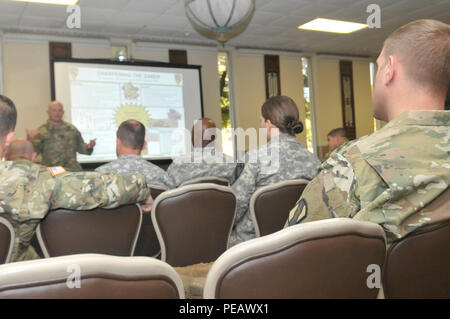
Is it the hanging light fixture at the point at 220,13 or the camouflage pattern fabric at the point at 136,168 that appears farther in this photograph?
the hanging light fixture at the point at 220,13

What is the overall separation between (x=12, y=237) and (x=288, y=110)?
Result: 176cm

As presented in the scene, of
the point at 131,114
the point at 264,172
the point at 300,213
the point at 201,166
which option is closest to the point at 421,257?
the point at 300,213

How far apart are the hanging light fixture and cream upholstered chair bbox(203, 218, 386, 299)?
3.47 m

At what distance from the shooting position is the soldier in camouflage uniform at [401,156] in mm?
875

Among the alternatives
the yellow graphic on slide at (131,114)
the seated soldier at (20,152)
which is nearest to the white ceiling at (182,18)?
the yellow graphic on slide at (131,114)

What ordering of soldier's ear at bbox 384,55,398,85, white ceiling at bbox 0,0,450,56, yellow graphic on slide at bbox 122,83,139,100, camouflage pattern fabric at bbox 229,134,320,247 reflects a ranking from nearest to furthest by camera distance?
1. soldier's ear at bbox 384,55,398,85
2. camouflage pattern fabric at bbox 229,134,320,247
3. white ceiling at bbox 0,0,450,56
4. yellow graphic on slide at bbox 122,83,139,100

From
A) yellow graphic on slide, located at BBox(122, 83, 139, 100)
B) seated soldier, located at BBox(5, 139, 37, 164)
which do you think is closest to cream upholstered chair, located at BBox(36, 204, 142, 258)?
seated soldier, located at BBox(5, 139, 37, 164)

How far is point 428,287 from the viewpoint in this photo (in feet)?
2.91

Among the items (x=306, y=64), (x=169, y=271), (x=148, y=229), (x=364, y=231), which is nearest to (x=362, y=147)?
(x=364, y=231)

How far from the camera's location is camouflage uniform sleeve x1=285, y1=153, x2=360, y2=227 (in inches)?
37.4

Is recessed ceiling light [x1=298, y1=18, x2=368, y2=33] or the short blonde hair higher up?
recessed ceiling light [x1=298, y1=18, x2=368, y2=33]

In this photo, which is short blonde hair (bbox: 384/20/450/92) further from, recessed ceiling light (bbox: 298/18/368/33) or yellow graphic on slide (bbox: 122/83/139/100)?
yellow graphic on slide (bbox: 122/83/139/100)

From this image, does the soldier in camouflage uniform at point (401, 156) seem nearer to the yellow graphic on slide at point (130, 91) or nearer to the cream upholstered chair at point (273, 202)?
the cream upholstered chair at point (273, 202)

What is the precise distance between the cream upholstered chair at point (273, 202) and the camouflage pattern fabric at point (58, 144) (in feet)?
14.3
